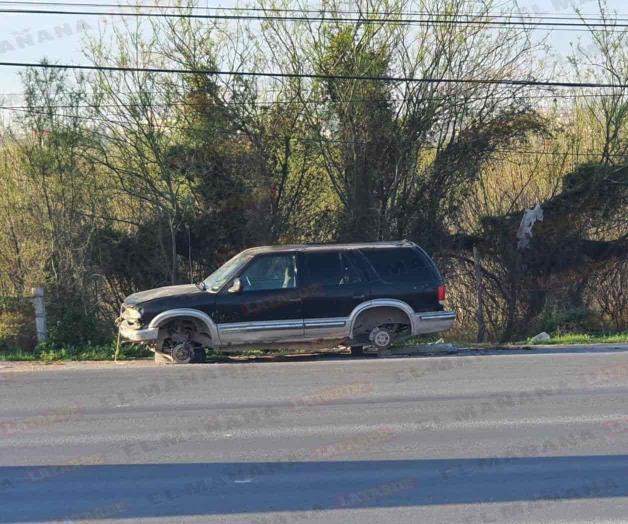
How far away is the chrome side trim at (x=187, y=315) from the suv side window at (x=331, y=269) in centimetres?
172

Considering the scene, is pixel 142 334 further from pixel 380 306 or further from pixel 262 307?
pixel 380 306

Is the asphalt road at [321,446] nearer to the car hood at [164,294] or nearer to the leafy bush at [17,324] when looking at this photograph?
the car hood at [164,294]

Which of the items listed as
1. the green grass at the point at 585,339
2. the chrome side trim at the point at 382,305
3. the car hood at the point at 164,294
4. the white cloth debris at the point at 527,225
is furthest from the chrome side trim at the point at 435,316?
the white cloth debris at the point at 527,225

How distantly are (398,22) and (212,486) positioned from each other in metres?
15.1

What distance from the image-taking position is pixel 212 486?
261 inches

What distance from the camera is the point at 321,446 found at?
309 inches

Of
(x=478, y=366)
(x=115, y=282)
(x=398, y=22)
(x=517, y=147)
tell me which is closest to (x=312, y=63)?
(x=398, y=22)

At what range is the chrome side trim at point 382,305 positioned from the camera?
1380 cm

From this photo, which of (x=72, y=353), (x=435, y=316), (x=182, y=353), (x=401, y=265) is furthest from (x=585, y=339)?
(x=72, y=353)

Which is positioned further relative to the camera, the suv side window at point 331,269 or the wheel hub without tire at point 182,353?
the suv side window at point 331,269

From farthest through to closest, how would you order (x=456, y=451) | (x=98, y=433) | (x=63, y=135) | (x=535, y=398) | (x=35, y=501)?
(x=63, y=135) < (x=535, y=398) < (x=98, y=433) < (x=456, y=451) < (x=35, y=501)

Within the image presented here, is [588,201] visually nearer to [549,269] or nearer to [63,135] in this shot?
[549,269]

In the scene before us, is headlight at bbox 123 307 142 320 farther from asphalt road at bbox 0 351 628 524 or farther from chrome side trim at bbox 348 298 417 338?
chrome side trim at bbox 348 298 417 338

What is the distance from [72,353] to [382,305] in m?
5.43
